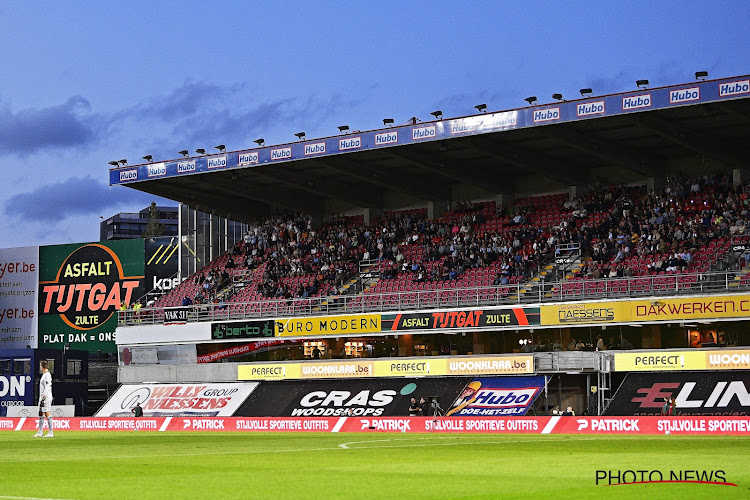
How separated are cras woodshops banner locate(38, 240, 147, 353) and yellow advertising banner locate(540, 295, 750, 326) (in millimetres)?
38080

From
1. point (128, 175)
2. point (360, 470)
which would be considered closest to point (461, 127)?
point (128, 175)

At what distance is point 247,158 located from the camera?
2391 inches

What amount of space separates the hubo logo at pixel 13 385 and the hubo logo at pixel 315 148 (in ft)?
72.3

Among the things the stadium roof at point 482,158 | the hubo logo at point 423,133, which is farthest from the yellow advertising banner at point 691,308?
the hubo logo at point 423,133

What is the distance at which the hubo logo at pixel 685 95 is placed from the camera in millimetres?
45906

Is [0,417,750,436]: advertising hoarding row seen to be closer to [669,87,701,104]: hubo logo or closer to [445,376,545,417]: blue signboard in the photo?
[445,376,545,417]: blue signboard

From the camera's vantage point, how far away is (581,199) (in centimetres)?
5694

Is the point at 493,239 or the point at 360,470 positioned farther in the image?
the point at 493,239

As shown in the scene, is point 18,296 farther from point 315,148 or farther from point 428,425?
point 428,425

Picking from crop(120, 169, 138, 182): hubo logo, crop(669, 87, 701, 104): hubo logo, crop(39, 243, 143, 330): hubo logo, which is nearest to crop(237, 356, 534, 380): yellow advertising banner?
crop(669, 87, 701, 104): hubo logo

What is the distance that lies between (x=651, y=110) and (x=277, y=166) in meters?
23.6

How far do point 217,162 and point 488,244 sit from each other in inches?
676

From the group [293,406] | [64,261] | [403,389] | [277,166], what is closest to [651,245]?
[403,389]

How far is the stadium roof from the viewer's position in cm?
4881
